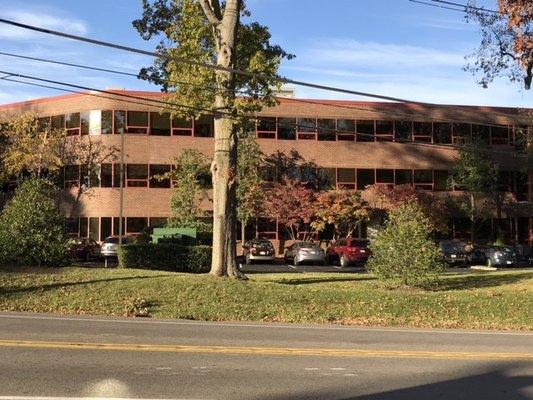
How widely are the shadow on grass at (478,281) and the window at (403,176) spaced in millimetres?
22502

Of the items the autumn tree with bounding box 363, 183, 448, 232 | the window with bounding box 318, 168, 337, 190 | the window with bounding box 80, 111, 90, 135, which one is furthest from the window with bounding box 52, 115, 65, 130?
the autumn tree with bounding box 363, 183, 448, 232

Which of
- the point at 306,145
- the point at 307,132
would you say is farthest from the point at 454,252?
the point at 307,132

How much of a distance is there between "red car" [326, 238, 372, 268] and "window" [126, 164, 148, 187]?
14.5 metres

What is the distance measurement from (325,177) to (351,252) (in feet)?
39.1

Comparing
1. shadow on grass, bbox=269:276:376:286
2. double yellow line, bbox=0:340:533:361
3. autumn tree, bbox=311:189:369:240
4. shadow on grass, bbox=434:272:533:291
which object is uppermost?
autumn tree, bbox=311:189:369:240

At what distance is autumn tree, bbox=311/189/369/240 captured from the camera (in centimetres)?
4156

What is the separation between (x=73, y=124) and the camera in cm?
4434

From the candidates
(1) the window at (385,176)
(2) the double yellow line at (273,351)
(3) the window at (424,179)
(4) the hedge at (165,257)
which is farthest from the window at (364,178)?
(2) the double yellow line at (273,351)

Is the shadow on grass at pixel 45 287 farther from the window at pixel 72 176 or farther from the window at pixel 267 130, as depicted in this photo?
the window at pixel 267 130

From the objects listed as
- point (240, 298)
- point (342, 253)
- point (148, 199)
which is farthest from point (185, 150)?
point (240, 298)

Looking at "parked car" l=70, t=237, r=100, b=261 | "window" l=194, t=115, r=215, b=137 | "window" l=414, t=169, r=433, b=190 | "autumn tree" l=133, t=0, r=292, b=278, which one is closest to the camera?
"autumn tree" l=133, t=0, r=292, b=278

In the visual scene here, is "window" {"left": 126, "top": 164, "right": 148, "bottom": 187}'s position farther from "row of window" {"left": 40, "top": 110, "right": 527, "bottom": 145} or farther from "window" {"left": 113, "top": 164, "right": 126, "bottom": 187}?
"row of window" {"left": 40, "top": 110, "right": 527, "bottom": 145}

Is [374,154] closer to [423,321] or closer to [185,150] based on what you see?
[185,150]

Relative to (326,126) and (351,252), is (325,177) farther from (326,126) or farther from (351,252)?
(351,252)
